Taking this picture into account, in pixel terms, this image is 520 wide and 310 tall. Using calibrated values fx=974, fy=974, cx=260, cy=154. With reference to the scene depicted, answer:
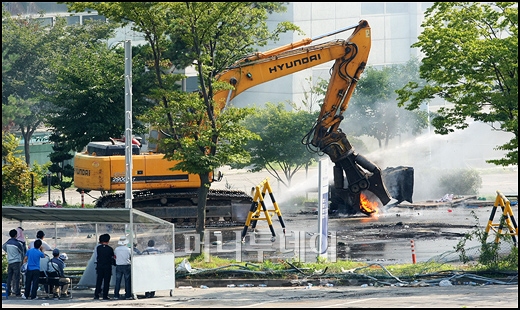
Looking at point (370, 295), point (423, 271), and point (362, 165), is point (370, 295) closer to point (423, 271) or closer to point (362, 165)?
point (423, 271)

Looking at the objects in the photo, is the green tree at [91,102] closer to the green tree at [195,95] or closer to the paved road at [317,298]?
the green tree at [195,95]

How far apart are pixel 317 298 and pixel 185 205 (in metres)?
15.8

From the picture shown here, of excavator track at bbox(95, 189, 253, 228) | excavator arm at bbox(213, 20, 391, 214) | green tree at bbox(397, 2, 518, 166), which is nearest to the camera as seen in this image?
green tree at bbox(397, 2, 518, 166)

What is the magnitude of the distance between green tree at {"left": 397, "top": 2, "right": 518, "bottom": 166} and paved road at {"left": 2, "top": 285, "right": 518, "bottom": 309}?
169 inches

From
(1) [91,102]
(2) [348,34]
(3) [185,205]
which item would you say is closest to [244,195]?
(3) [185,205]

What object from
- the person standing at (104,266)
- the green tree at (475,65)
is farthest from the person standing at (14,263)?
the green tree at (475,65)

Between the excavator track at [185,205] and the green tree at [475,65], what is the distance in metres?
11.6

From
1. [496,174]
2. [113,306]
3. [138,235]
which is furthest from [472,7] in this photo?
[496,174]

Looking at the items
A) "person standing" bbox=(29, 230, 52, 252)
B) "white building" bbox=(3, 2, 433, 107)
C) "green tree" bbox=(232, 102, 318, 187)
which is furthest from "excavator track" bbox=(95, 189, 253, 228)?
"white building" bbox=(3, 2, 433, 107)

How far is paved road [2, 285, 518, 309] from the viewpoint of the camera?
1811 cm

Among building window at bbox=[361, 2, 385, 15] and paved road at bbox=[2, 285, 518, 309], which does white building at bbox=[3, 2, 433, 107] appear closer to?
building window at bbox=[361, 2, 385, 15]

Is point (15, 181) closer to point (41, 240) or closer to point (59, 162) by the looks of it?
point (59, 162)

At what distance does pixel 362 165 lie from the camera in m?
34.3

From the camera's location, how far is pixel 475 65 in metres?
22.7
